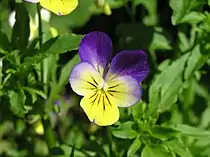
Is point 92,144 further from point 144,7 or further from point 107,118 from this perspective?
point 144,7

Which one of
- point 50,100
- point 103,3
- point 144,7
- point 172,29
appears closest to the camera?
point 50,100

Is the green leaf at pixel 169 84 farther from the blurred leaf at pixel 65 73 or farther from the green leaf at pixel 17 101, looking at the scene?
the green leaf at pixel 17 101

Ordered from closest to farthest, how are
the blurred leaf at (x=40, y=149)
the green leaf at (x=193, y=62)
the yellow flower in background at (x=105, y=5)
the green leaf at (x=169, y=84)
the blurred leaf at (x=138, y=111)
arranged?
the blurred leaf at (x=138, y=111) < the green leaf at (x=169, y=84) < the green leaf at (x=193, y=62) < the yellow flower in background at (x=105, y=5) < the blurred leaf at (x=40, y=149)

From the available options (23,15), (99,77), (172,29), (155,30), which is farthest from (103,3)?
(172,29)

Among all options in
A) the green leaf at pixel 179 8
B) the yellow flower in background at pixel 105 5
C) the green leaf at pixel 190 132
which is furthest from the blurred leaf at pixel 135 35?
the green leaf at pixel 190 132

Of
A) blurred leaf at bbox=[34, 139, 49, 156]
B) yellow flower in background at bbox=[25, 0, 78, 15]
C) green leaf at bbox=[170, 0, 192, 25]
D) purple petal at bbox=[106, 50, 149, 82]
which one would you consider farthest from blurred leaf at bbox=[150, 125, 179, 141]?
blurred leaf at bbox=[34, 139, 49, 156]

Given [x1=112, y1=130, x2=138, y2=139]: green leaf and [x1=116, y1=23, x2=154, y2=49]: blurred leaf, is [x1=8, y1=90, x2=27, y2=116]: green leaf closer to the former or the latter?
[x1=112, y1=130, x2=138, y2=139]: green leaf

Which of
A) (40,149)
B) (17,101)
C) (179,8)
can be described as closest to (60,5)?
(17,101)
